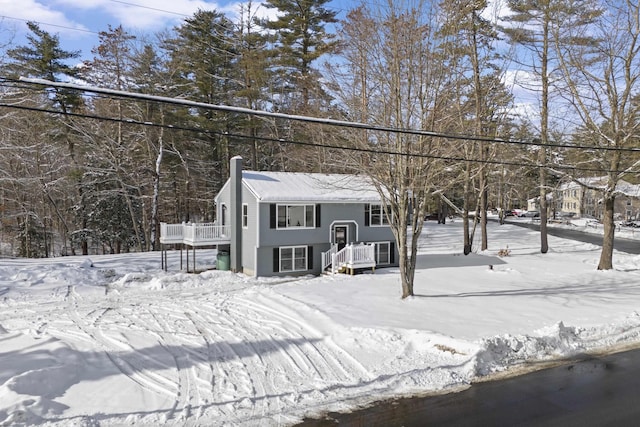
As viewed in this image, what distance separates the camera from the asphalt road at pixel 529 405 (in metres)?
5.86

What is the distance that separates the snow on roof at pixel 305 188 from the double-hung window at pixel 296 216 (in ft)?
1.85

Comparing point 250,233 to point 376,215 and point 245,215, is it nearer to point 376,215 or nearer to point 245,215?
point 245,215

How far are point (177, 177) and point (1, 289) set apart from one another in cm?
1795

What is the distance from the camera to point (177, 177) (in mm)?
32125

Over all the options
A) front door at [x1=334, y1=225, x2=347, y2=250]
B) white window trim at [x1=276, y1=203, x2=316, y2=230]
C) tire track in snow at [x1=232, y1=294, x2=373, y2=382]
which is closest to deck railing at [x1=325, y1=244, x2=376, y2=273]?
front door at [x1=334, y1=225, x2=347, y2=250]

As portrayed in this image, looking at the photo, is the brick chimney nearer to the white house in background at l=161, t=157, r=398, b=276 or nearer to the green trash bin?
the white house in background at l=161, t=157, r=398, b=276

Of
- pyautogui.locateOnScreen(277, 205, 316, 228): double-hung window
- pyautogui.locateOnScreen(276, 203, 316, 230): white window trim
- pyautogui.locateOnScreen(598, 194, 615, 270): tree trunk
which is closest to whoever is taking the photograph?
pyautogui.locateOnScreen(598, 194, 615, 270): tree trunk

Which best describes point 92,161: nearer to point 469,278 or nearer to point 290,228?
point 290,228

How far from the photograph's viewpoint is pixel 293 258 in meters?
20.1

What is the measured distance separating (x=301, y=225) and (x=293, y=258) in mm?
1621

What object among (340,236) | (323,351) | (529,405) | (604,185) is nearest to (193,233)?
(340,236)

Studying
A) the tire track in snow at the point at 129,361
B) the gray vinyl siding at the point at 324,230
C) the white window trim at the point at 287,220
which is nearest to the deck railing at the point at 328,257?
the gray vinyl siding at the point at 324,230

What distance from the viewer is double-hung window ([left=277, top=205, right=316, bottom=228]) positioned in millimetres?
19531

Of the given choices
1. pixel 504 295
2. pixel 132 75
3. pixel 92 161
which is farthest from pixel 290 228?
pixel 92 161
